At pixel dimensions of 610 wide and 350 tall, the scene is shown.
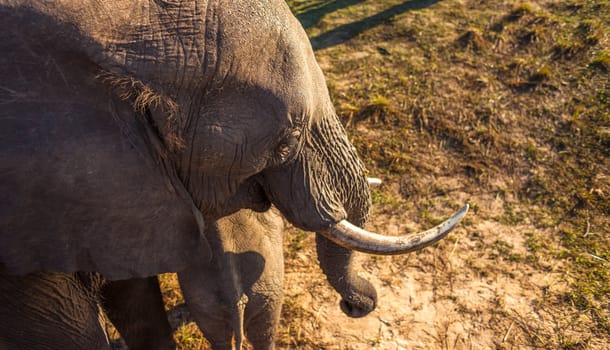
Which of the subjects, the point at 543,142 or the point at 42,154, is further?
the point at 543,142

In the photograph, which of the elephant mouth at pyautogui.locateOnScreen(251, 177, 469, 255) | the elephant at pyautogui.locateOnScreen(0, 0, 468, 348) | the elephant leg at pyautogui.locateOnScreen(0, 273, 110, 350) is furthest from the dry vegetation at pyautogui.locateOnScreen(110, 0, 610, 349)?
the elephant at pyautogui.locateOnScreen(0, 0, 468, 348)

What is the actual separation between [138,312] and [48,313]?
94 centimetres

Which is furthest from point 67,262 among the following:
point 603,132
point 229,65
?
point 603,132

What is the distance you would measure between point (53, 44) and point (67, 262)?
68 centimetres

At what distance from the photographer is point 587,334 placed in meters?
3.37

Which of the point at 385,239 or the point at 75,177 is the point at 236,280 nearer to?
the point at 385,239

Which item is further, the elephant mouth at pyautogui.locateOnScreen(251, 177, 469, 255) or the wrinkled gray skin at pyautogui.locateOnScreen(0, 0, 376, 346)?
the elephant mouth at pyautogui.locateOnScreen(251, 177, 469, 255)

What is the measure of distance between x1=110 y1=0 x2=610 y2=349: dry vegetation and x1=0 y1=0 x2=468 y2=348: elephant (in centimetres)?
169

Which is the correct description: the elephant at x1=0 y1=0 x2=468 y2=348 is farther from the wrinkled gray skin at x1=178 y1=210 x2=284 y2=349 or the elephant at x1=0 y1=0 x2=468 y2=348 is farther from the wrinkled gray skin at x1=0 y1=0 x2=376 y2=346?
the wrinkled gray skin at x1=178 y1=210 x2=284 y2=349

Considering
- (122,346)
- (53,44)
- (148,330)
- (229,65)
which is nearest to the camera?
(53,44)

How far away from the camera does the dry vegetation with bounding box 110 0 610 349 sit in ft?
11.2

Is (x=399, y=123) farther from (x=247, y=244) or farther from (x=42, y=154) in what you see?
(x=42, y=154)

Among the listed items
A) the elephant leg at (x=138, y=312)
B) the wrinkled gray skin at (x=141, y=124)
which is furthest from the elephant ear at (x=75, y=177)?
the elephant leg at (x=138, y=312)

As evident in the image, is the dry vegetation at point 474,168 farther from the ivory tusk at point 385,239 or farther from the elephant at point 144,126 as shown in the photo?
the elephant at point 144,126
